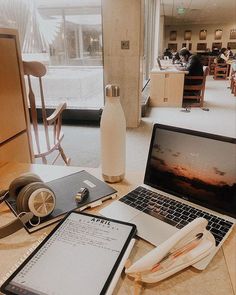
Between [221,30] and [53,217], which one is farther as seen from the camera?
[221,30]

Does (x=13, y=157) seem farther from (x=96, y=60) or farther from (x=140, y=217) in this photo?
(x=96, y=60)

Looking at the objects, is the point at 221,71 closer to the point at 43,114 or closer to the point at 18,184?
the point at 43,114

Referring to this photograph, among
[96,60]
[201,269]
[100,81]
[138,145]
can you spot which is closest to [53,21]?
[96,60]

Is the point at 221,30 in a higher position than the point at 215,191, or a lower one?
higher

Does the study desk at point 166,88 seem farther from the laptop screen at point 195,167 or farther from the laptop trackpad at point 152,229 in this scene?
the laptop trackpad at point 152,229

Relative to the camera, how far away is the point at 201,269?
2.01ft

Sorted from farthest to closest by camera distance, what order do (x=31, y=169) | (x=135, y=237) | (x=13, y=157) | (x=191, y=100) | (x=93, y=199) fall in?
(x=191, y=100)
(x=13, y=157)
(x=31, y=169)
(x=93, y=199)
(x=135, y=237)

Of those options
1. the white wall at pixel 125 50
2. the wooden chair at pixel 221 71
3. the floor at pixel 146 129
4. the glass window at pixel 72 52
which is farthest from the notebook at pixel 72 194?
the wooden chair at pixel 221 71

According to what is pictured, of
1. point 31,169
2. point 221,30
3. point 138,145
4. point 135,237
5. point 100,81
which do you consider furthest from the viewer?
point 221,30

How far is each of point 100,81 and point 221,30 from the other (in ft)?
43.9

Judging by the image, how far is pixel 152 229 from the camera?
2.42ft

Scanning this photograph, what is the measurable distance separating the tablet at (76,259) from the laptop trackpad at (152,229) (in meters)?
0.04

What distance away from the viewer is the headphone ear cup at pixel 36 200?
0.77 m

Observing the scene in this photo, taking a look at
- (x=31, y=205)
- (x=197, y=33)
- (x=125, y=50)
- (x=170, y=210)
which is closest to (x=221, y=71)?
(x=197, y=33)
